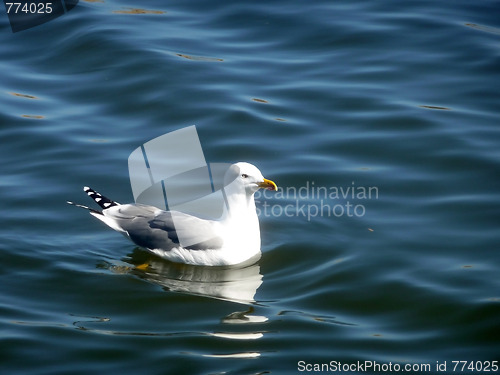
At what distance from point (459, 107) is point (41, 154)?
588 cm

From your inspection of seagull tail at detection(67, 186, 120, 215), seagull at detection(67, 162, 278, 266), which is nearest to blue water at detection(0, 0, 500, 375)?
seagull at detection(67, 162, 278, 266)

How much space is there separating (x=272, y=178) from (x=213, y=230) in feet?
6.64

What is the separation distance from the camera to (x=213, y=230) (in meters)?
8.42

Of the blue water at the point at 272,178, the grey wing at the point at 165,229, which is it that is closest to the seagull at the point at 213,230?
the grey wing at the point at 165,229

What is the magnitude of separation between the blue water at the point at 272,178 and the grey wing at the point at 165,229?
0.28m

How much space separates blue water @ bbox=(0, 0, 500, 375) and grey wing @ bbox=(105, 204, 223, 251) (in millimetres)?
277

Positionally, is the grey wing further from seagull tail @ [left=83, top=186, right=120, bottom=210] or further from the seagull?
seagull tail @ [left=83, top=186, right=120, bottom=210]

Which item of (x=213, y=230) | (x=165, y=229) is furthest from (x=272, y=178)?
(x=165, y=229)

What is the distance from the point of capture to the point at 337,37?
567 inches

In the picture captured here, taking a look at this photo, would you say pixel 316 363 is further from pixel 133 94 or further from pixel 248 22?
pixel 248 22

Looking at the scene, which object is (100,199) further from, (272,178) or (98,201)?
(272,178)

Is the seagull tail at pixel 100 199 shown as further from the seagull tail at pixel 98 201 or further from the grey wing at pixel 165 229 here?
the grey wing at pixel 165 229

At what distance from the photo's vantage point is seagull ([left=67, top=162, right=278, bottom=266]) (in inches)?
328

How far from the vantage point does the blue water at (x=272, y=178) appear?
284 inches
